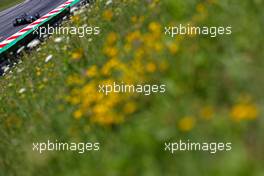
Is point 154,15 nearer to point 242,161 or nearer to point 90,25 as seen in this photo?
point 90,25

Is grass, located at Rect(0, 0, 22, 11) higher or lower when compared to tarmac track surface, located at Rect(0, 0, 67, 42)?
lower

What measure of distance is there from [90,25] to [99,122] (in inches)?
163

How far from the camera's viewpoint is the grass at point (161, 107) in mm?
3367

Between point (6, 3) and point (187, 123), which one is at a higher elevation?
point (187, 123)

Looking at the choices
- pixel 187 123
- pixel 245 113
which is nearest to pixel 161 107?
pixel 187 123

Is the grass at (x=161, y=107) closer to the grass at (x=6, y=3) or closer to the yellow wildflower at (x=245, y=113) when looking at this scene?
the yellow wildflower at (x=245, y=113)

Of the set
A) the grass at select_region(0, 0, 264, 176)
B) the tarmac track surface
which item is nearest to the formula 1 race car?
the tarmac track surface

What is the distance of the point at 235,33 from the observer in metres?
4.52

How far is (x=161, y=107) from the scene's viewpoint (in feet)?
13.8

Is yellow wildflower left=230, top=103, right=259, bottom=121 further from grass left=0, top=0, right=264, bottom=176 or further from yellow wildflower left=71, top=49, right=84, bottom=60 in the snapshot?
yellow wildflower left=71, top=49, right=84, bottom=60

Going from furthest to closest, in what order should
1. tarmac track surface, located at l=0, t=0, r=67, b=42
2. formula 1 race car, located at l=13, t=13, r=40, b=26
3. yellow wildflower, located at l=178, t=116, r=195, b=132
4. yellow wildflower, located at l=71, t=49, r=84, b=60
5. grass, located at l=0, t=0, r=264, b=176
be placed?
tarmac track surface, located at l=0, t=0, r=67, b=42 → formula 1 race car, located at l=13, t=13, r=40, b=26 → yellow wildflower, located at l=71, t=49, r=84, b=60 → yellow wildflower, located at l=178, t=116, r=195, b=132 → grass, located at l=0, t=0, r=264, b=176

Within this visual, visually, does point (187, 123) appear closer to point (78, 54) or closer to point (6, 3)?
point (78, 54)

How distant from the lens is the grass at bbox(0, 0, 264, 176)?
3.37 meters

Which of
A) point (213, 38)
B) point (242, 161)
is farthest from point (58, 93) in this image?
point (242, 161)
